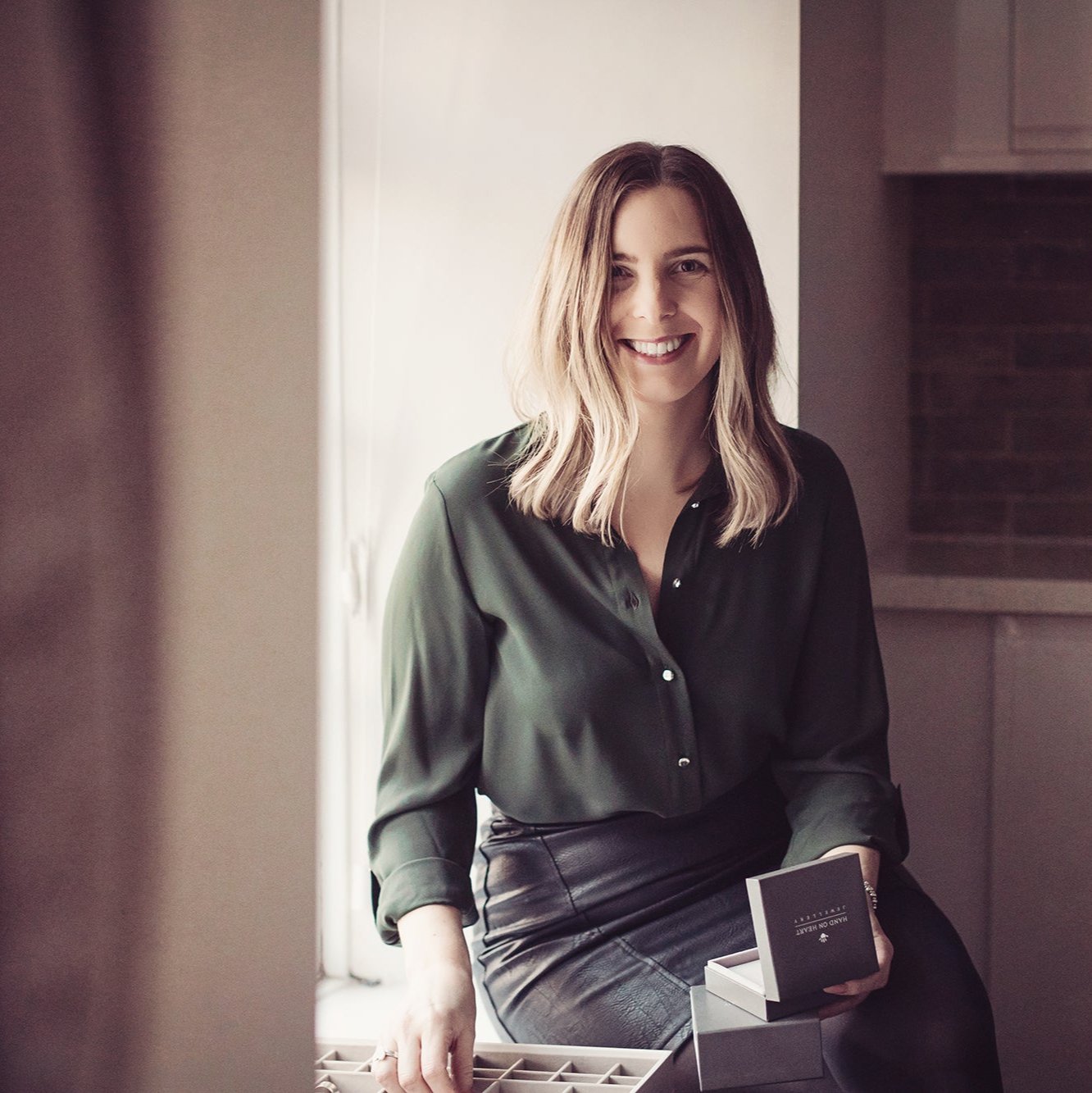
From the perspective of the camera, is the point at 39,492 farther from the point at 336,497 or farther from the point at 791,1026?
the point at 336,497

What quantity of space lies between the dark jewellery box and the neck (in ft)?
1.89

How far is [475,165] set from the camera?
2029 millimetres

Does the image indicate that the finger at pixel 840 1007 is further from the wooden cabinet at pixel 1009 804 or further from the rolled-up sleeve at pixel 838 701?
the wooden cabinet at pixel 1009 804

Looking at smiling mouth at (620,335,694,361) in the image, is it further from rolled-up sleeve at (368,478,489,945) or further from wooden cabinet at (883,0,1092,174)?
wooden cabinet at (883,0,1092,174)

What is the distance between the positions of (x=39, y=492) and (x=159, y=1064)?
12 cm

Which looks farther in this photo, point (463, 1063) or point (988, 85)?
point (988, 85)

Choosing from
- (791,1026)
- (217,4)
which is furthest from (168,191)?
(791,1026)

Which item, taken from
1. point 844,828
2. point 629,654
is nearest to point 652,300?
point 629,654

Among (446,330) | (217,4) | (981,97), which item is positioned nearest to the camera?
(217,4)

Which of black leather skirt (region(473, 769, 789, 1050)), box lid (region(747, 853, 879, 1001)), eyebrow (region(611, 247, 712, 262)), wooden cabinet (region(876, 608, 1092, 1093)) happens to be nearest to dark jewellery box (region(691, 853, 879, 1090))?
box lid (region(747, 853, 879, 1001))

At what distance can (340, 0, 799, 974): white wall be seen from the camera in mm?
1894

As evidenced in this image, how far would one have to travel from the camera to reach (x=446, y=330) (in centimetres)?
207

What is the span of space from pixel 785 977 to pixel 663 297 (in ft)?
2.62

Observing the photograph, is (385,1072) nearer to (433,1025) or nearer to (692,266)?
(433,1025)
